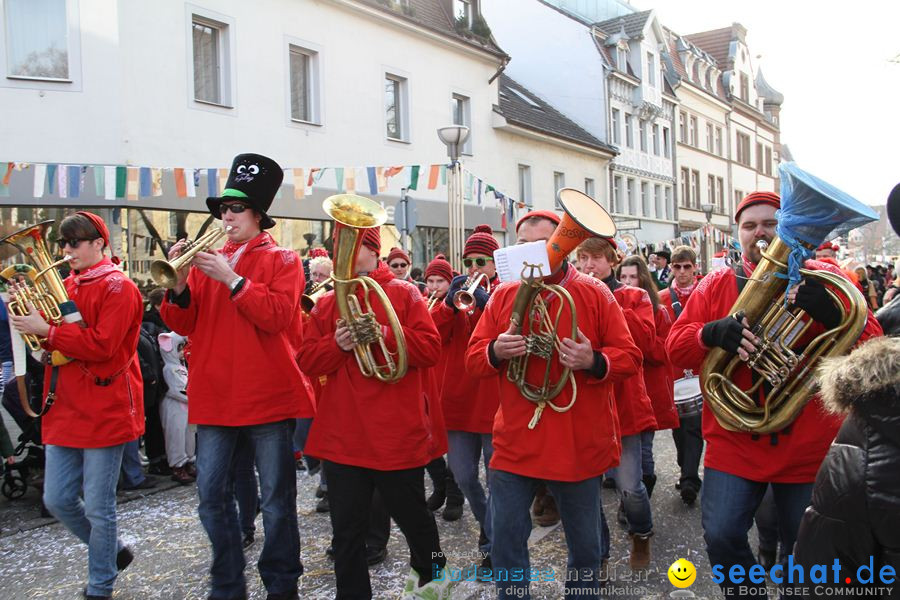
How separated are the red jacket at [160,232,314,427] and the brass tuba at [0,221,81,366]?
664mm

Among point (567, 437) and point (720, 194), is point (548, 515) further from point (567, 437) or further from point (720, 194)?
Result: point (720, 194)

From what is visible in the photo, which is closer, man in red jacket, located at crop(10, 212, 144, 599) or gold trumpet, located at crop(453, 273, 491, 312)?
man in red jacket, located at crop(10, 212, 144, 599)

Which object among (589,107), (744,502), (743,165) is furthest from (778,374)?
(743,165)

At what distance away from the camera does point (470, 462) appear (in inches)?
185

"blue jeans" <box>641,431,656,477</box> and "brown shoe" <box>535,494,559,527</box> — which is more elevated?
"blue jeans" <box>641,431,656,477</box>

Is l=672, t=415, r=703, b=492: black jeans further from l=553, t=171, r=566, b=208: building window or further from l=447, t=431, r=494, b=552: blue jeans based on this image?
l=553, t=171, r=566, b=208: building window

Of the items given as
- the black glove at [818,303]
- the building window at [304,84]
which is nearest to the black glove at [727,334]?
the black glove at [818,303]

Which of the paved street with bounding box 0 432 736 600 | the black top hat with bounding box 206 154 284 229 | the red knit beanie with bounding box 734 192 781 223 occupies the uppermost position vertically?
the black top hat with bounding box 206 154 284 229

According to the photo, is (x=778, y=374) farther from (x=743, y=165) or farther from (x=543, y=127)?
(x=743, y=165)

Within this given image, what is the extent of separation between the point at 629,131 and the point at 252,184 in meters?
29.4

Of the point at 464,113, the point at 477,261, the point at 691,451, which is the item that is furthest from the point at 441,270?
the point at 464,113

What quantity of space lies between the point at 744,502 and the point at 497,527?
1.05 m

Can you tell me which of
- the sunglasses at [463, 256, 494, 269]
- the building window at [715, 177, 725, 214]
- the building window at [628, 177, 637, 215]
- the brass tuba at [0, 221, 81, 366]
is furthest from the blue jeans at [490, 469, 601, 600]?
the building window at [715, 177, 725, 214]

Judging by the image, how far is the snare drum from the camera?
15.9 ft
